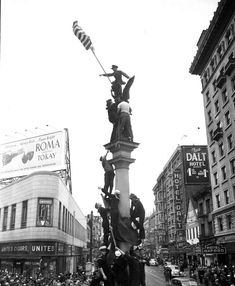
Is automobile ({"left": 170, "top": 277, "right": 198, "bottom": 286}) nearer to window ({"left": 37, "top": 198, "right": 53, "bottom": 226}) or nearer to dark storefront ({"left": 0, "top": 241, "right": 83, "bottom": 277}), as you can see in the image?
dark storefront ({"left": 0, "top": 241, "right": 83, "bottom": 277})

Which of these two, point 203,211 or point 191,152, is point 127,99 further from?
point 191,152

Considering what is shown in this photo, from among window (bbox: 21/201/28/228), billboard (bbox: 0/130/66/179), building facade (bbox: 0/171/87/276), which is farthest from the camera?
billboard (bbox: 0/130/66/179)

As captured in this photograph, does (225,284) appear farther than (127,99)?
Yes

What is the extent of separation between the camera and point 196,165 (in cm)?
7331

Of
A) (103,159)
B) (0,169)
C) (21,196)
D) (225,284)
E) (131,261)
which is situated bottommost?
(225,284)

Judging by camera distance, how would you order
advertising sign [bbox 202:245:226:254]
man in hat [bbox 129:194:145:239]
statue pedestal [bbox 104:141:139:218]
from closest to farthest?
man in hat [bbox 129:194:145:239] → statue pedestal [bbox 104:141:139:218] → advertising sign [bbox 202:245:226:254]

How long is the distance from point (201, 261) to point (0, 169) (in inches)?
1303

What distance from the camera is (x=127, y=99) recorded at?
1491 cm

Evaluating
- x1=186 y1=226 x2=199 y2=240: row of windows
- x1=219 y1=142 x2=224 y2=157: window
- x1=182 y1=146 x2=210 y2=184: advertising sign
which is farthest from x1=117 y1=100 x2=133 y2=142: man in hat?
x1=182 y1=146 x2=210 y2=184: advertising sign

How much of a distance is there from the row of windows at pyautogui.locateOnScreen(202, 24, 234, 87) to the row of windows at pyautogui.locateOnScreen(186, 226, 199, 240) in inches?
1044

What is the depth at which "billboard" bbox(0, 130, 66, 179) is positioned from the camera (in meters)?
43.8

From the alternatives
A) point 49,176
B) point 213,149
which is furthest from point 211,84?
point 49,176

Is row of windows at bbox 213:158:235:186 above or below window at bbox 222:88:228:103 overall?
below

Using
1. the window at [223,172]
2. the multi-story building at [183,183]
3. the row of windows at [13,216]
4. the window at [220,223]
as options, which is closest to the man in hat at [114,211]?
the row of windows at [13,216]
